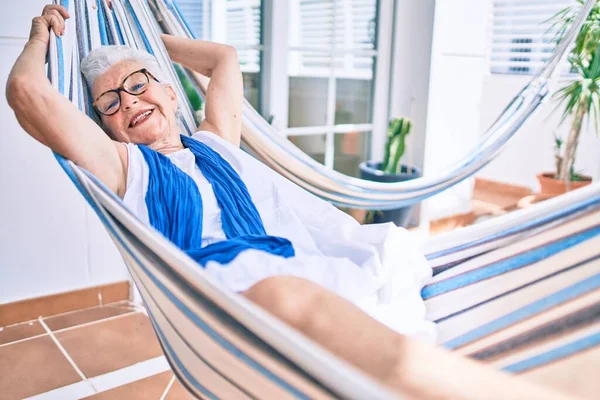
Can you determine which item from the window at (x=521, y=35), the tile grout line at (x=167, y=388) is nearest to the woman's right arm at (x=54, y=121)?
the tile grout line at (x=167, y=388)

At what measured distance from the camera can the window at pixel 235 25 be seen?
2.75 metres

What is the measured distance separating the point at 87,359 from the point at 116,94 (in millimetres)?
1008

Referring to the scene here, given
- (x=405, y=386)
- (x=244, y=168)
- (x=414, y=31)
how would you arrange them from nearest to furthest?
(x=405, y=386) < (x=244, y=168) < (x=414, y=31)

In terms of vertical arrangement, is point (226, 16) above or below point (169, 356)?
above

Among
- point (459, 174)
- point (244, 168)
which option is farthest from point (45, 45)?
point (459, 174)

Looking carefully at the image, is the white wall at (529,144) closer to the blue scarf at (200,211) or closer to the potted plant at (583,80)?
the potted plant at (583,80)

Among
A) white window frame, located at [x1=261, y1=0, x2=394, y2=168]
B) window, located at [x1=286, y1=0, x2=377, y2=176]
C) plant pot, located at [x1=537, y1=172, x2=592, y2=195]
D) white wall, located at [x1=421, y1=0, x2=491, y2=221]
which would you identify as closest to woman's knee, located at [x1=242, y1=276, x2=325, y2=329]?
white window frame, located at [x1=261, y1=0, x2=394, y2=168]

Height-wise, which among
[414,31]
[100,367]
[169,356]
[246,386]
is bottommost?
[100,367]

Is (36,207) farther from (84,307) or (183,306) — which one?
(183,306)

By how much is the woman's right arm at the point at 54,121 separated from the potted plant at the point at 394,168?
1901 millimetres

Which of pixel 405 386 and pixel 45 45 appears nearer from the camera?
pixel 405 386

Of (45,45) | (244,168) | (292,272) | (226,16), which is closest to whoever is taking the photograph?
(292,272)

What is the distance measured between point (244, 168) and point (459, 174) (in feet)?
3.20

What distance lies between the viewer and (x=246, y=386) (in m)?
0.83
